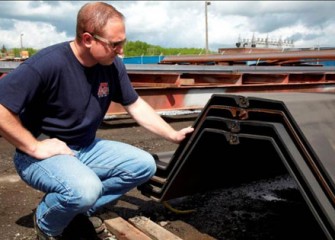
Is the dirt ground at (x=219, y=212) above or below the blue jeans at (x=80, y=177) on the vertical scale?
below

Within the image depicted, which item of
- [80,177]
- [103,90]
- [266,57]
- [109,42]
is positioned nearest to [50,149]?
[80,177]

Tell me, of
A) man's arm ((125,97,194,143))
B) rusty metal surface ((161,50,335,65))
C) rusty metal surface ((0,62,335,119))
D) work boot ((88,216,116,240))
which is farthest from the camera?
rusty metal surface ((161,50,335,65))

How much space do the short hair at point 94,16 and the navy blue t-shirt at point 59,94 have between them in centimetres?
23

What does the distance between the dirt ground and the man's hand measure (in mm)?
747

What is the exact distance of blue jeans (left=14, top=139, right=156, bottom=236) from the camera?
2305mm

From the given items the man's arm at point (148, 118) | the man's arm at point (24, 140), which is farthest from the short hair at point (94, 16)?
the man's arm at point (148, 118)

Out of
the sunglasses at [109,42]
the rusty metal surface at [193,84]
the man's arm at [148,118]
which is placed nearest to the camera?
the sunglasses at [109,42]

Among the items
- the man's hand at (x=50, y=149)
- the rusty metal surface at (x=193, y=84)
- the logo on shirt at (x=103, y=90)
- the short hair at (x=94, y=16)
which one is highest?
the short hair at (x=94, y=16)

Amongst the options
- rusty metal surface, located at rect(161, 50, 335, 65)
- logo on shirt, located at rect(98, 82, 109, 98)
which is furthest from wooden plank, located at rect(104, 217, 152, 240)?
rusty metal surface, located at rect(161, 50, 335, 65)

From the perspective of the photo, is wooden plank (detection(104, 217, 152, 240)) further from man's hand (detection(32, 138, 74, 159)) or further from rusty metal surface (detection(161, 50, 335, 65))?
rusty metal surface (detection(161, 50, 335, 65))

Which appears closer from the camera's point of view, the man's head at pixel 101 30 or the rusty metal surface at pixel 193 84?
the man's head at pixel 101 30

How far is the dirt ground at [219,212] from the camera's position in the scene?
9.59 ft

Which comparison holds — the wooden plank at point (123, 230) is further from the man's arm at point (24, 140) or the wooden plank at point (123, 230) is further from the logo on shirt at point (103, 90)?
the logo on shirt at point (103, 90)

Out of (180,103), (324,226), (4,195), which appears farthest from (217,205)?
(180,103)
